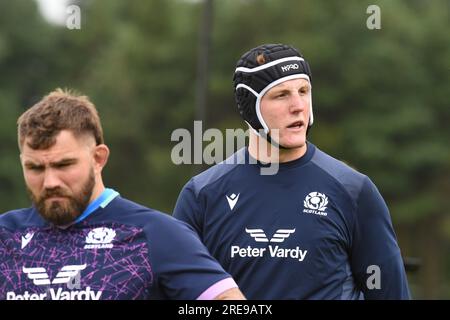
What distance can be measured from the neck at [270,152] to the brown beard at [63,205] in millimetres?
1621

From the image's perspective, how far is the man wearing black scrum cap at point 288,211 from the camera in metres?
5.85

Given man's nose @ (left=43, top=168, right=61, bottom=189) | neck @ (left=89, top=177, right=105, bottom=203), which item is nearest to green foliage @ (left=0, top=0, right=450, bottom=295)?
neck @ (left=89, top=177, right=105, bottom=203)

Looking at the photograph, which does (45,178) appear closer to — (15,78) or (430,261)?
(430,261)

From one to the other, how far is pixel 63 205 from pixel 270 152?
1.77 m

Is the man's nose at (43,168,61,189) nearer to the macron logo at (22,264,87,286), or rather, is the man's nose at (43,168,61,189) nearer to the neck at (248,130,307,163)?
the macron logo at (22,264,87,286)

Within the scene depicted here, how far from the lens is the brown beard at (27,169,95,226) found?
474cm

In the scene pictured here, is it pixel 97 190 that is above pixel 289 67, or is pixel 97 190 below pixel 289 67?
below

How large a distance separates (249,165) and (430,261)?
34.1 metres

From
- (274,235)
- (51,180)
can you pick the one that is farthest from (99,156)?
(274,235)

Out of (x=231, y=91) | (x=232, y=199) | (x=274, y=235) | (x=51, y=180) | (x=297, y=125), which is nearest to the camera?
(x=51, y=180)

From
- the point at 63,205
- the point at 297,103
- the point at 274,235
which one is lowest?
the point at 274,235

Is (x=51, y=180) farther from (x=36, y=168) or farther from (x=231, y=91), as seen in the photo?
(x=231, y=91)

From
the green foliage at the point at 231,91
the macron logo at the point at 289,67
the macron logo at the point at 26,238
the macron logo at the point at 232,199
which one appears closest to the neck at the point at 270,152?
the macron logo at the point at 232,199

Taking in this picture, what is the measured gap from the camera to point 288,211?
5.98 meters
